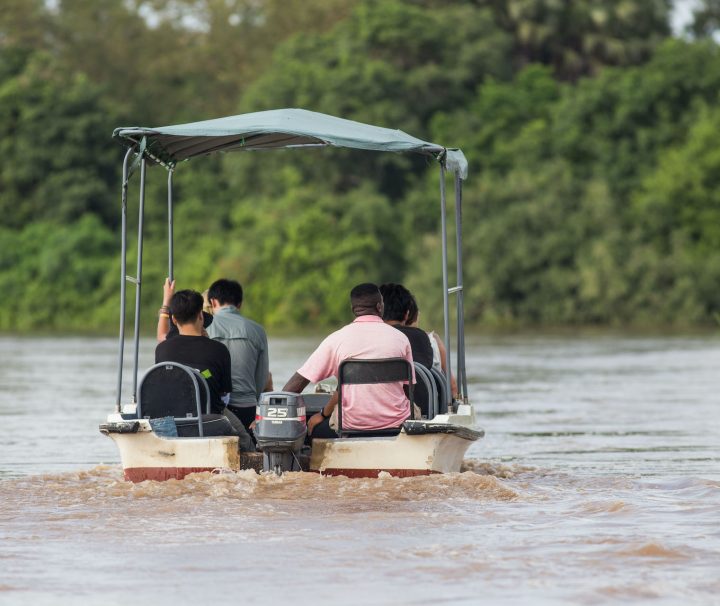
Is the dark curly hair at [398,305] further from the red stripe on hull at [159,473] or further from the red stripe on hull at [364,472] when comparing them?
the red stripe on hull at [159,473]

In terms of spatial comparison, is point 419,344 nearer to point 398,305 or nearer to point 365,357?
point 398,305

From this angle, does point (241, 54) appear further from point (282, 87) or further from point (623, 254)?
point (623, 254)

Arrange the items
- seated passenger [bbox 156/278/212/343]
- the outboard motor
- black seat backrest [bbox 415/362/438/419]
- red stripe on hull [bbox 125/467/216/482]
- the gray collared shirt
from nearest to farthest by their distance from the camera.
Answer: the outboard motor → red stripe on hull [bbox 125/467/216/482] → black seat backrest [bbox 415/362/438/419] → the gray collared shirt → seated passenger [bbox 156/278/212/343]

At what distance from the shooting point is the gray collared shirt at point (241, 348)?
11414 mm

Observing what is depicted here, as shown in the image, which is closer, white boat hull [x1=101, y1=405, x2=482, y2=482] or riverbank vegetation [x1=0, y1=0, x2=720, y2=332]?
white boat hull [x1=101, y1=405, x2=482, y2=482]

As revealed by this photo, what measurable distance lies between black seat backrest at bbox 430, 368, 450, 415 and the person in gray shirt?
119 cm

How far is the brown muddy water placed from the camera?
7.62 m

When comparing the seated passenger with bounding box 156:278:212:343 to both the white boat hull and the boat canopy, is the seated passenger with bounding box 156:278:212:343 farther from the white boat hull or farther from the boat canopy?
the boat canopy

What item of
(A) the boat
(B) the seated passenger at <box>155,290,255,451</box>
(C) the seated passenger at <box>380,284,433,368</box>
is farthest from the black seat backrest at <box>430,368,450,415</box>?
(B) the seated passenger at <box>155,290,255,451</box>

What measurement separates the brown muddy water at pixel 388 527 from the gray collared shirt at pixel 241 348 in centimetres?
100

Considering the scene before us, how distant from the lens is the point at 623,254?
165ft

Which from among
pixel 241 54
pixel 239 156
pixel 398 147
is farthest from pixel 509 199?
pixel 398 147

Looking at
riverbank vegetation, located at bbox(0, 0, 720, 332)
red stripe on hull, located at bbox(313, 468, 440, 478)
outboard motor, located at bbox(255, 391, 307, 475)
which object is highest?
riverbank vegetation, located at bbox(0, 0, 720, 332)

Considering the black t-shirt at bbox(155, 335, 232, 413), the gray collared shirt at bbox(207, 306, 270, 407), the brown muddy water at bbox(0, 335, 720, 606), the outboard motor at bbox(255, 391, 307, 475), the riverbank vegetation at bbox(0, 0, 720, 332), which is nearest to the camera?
the brown muddy water at bbox(0, 335, 720, 606)
